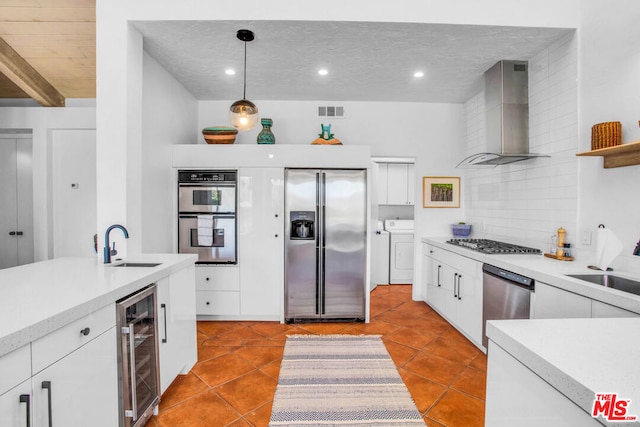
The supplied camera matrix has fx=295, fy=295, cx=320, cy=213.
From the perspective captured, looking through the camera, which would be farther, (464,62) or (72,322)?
(464,62)

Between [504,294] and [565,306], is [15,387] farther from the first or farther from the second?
[504,294]

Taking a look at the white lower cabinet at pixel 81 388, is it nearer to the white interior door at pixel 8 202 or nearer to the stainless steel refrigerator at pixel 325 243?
the stainless steel refrigerator at pixel 325 243

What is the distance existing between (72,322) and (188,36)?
91.5 inches

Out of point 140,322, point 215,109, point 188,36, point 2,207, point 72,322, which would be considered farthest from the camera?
point 215,109

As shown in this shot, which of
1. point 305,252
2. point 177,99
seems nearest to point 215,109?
point 177,99

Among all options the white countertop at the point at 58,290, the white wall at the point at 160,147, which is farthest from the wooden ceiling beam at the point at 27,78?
the white countertop at the point at 58,290

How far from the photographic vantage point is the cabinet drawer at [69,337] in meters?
1.05

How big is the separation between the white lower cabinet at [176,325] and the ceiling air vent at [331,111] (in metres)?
2.63

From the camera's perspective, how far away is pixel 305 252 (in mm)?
3352

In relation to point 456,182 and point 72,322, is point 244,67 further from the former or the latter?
point 456,182

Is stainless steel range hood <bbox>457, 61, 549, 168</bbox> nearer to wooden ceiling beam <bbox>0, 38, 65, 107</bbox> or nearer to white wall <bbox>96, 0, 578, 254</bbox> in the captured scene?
white wall <bbox>96, 0, 578, 254</bbox>

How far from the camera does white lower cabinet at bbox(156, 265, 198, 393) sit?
74.5 inches

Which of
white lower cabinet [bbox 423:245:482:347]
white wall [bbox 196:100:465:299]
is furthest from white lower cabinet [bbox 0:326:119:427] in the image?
white wall [bbox 196:100:465:299]

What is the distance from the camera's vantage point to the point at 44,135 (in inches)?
136
